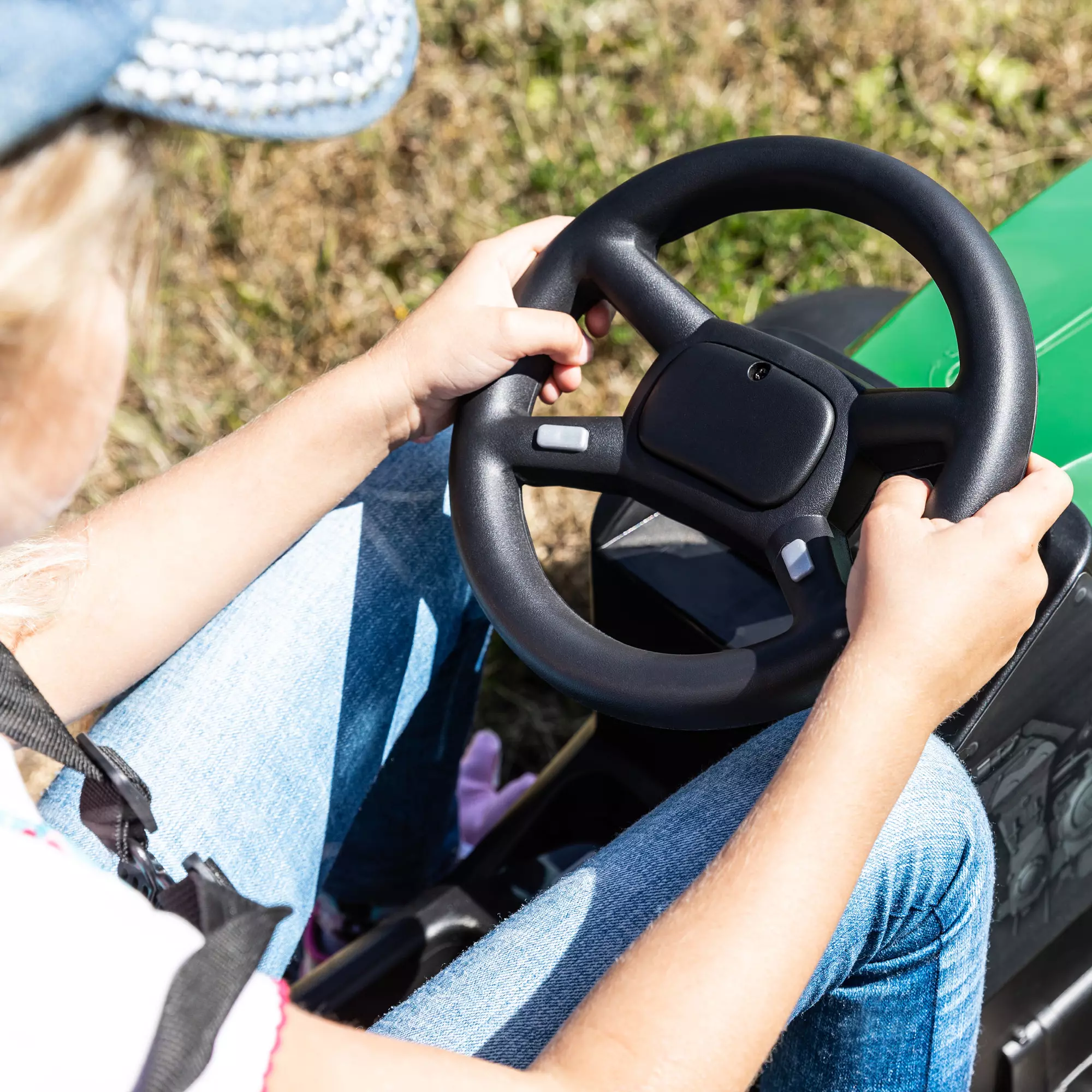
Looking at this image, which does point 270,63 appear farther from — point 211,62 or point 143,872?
point 143,872

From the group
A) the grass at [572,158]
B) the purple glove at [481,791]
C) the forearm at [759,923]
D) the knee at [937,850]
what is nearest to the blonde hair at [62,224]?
the forearm at [759,923]

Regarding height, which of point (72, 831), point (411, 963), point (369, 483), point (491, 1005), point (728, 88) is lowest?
point (411, 963)

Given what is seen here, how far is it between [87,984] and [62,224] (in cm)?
36

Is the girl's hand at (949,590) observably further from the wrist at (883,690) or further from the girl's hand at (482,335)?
the girl's hand at (482,335)

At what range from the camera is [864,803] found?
0.70 metres

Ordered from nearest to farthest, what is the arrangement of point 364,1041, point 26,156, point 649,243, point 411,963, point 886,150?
point 26,156 → point 364,1041 → point 649,243 → point 411,963 → point 886,150

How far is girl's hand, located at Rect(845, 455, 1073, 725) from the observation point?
70 cm

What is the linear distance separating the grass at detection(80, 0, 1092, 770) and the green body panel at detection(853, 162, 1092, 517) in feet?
2.29

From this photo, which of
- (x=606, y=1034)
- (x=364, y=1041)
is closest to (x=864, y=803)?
(x=606, y=1034)

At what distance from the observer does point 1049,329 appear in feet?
3.32

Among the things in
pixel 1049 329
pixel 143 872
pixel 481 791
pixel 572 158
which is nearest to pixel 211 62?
pixel 143 872

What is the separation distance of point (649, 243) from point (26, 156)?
51 centimetres

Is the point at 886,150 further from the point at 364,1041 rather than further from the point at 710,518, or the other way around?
the point at 364,1041

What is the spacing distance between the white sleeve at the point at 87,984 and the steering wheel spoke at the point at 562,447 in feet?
1.41
